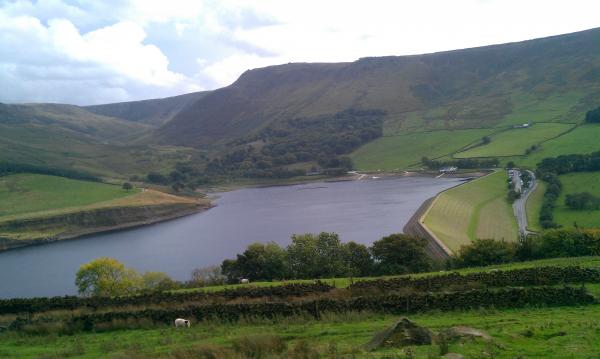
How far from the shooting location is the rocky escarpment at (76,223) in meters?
78.8

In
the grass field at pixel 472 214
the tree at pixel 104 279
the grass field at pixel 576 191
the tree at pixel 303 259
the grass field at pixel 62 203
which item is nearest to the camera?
the tree at pixel 303 259

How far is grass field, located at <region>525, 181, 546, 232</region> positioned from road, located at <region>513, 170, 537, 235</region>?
48 centimetres

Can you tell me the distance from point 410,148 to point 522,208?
252 feet

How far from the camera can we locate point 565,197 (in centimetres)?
6341

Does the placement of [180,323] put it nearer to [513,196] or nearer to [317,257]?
[317,257]

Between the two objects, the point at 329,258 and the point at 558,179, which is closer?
the point at 329,258

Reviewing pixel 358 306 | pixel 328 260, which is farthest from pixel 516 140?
pixel 358 306

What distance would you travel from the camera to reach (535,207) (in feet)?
211

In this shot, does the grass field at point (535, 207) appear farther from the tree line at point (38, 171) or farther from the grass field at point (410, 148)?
the tree line at point (38, 171)

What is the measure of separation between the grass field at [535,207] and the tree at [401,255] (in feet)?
82.7

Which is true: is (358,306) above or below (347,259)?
above

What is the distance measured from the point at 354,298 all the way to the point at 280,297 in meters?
4.05

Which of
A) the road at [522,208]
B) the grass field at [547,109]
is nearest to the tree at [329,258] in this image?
the road at [522,208]

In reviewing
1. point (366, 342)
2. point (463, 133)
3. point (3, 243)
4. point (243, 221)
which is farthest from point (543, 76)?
point (366, 342)
